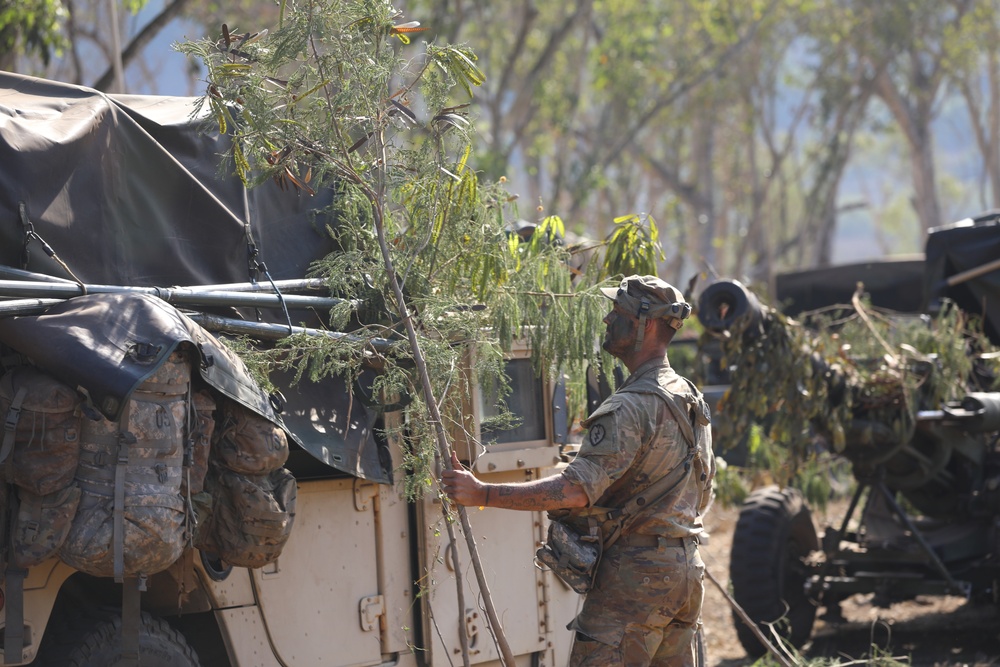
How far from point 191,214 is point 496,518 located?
70.9 inches

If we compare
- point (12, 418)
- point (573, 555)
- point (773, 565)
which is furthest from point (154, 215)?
point (773, 565)

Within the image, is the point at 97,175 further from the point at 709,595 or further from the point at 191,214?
the point at 709,595

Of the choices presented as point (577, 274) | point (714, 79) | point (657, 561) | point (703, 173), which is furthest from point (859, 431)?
point (703, 173)

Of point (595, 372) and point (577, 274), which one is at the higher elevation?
point (577, 274)

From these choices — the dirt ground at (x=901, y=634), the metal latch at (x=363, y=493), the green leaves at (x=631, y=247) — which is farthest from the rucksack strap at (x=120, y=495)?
the dirt ground at (x=901, y=634)

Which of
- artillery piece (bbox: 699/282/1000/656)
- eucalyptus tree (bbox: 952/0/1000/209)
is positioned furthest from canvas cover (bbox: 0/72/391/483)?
eucalyptus tree (bbox: 952/0/1000/209)

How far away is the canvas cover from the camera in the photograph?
420 cm

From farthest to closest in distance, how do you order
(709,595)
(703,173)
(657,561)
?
(703,173)
(709,595)
(657,561)

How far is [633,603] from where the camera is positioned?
169 inches

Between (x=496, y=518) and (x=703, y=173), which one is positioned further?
(x=703, y=173)

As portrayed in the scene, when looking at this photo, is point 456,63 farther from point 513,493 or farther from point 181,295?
point 513,493

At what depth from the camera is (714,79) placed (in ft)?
79.3

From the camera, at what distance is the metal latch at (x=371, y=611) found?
4.95 m

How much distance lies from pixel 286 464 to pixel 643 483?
1.44 meters
